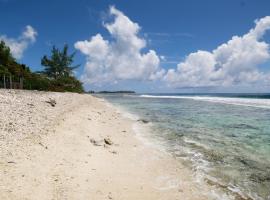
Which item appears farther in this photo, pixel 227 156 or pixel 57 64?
pixel 57 64

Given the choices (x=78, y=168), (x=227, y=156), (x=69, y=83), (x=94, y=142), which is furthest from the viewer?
(x=69, y=83)

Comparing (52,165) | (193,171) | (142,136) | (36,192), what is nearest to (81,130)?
(142,136)

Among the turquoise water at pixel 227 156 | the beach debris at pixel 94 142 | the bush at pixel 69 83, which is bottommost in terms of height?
the turquoise water at pixel 227 156

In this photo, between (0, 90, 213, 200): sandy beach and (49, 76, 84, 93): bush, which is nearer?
(0, 90, 213, 200): sandy beach

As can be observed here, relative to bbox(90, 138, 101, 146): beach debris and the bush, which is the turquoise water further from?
the bush

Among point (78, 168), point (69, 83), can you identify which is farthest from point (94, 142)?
point (69, 83)

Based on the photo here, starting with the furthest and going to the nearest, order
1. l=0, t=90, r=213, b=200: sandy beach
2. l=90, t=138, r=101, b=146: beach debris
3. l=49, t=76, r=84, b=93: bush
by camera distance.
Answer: l=49, t=76, r=84, b=93: bush → l=90, t=138, r=101, b=146: beach debris → l=0, t=90, r=213, b=200: sandy beach

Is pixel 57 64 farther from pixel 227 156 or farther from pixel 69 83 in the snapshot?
pixel 227 156

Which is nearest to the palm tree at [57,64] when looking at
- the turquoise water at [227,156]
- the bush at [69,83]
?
the bush at [69,83]

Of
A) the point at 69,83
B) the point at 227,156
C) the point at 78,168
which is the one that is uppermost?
the point at 69,83

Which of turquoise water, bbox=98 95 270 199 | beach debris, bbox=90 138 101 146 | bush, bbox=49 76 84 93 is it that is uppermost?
bush, bbox=49 76 84 93

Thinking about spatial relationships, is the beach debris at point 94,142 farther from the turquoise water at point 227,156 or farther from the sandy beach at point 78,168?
the turquoise water at point 227,156

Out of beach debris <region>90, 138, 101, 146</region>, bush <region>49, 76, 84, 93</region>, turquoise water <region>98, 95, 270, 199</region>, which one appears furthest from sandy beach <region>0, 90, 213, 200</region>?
bush <region>49, 76, 84, 93</region>

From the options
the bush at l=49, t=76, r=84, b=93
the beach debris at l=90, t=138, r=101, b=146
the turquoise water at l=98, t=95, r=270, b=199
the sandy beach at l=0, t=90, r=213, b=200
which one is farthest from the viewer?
the bush at l=49, t=76, r=84, b=93
